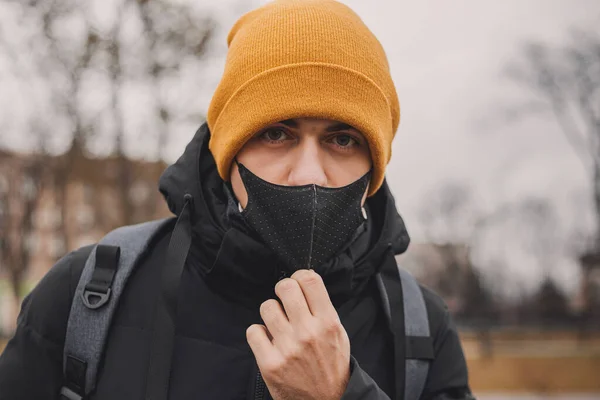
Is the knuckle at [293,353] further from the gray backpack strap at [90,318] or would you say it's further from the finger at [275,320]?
the gray backpack strap at [90,318]

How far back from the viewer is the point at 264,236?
148 centimetres

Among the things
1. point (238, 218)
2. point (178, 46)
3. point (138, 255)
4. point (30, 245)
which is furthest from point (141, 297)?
point (30, 245)

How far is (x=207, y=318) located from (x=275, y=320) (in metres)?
0.41

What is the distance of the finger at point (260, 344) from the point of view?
126 centimetres

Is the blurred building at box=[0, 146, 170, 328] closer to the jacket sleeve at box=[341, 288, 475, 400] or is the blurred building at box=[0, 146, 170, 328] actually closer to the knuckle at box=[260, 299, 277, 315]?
the jacket sleeve at box=[341, 288, 475, 400]

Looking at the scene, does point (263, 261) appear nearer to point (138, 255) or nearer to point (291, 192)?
point (291, 192)

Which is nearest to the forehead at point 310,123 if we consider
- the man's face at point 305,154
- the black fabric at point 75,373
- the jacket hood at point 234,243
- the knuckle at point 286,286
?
the man's face at point 305,154

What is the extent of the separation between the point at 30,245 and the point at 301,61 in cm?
1543

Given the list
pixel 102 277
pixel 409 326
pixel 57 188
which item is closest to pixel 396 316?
pixel 409 326

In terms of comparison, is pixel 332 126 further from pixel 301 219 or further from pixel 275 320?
pixel 275 320

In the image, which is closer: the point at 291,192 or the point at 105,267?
the point at 291,192

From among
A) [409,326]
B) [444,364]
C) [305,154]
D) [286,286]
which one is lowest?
[444,364]

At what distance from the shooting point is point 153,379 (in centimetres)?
145

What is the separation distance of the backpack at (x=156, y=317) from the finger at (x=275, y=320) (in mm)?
370
